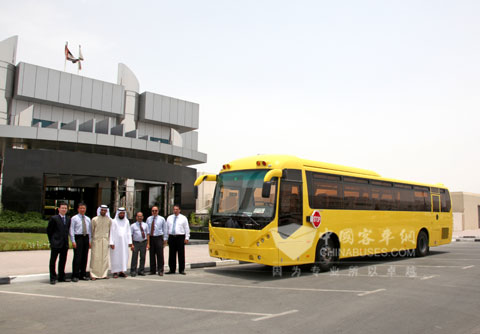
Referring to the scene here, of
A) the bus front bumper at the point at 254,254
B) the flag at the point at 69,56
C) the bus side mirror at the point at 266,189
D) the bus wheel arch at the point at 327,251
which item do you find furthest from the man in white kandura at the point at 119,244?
the flag at the point at 69,56

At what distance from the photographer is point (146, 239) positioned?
10.8m

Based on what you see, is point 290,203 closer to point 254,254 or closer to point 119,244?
point 254,254

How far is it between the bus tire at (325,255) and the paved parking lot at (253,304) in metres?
0.45

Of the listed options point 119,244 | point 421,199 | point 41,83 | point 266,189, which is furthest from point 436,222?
point 41,83

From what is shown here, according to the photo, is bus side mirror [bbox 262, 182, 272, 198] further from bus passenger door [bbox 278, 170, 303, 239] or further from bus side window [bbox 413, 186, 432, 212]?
bus side window [bbox 413, 186, 432, 212]

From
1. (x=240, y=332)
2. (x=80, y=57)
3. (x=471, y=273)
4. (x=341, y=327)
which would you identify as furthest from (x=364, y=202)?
(x=80, y=57)

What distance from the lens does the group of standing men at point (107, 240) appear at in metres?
9.28

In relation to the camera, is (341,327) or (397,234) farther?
(397,234)

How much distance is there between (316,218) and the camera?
10984 mm

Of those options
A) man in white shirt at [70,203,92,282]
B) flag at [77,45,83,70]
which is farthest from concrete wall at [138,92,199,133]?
man in white shirt at [70,203,92,282]

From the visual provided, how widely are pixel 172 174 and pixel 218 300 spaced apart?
26.1 metres

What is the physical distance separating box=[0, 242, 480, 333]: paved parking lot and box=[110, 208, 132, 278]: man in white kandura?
0.55 m

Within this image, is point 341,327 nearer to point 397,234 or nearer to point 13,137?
point 397,234

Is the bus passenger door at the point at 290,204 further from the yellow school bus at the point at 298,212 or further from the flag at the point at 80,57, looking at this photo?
the flag at the point at 80,57
